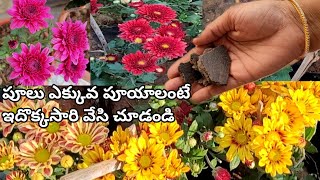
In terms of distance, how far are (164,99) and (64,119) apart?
0.25 metres

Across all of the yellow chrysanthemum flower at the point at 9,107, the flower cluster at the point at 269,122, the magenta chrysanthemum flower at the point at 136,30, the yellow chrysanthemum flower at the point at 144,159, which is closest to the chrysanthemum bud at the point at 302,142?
the flower cluster at the point at 269,122

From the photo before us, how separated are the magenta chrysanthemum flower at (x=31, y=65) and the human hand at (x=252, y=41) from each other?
1.00 feet

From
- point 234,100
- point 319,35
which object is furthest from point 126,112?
point 319,35

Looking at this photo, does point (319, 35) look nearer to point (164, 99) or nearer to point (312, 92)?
point (312, 92)

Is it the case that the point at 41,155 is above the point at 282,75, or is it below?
below

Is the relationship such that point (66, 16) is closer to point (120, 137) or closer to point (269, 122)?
point (120, 137)

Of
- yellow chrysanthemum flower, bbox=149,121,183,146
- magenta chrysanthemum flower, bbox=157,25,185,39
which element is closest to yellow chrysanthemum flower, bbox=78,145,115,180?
yellow chrysanthemum flower, bbox=149,121,183,146

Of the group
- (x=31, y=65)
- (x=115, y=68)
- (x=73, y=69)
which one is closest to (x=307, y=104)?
(x=115, y=68)

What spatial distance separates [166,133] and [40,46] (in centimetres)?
38

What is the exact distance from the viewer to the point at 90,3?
1.30 metres

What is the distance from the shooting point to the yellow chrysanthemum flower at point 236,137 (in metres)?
1.25

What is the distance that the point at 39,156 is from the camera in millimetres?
1243

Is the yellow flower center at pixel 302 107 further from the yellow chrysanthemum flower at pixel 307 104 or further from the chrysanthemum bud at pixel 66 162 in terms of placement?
the chrysanthemum bud at pixel 66 162

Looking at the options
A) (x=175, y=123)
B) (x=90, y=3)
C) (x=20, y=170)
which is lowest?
(x=20, y=170)
